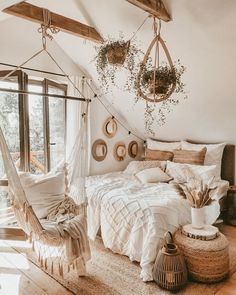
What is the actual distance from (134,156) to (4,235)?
2853 millimetres

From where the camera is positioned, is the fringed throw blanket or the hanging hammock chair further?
the fringed throw blanket

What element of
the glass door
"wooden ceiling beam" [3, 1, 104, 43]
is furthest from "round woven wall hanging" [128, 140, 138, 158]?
"wooden ceiling beam" [3, 1, 104, 43]

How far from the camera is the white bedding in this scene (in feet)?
8.46

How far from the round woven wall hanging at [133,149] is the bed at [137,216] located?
1383 mm

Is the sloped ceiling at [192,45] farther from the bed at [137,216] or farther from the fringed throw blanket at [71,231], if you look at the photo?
the fringed throw blanket at [71,231]

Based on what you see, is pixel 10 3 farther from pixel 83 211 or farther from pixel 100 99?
pixel 100 99

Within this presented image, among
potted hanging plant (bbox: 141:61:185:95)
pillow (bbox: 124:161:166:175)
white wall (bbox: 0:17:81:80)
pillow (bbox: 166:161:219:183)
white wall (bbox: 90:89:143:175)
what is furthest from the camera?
white wall (bbox: 90:89:143:175)

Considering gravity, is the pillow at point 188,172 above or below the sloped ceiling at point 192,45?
below

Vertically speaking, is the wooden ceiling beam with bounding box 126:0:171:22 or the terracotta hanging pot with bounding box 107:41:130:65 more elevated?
the wooden ceiling beam with bounding box 126:0:171:22

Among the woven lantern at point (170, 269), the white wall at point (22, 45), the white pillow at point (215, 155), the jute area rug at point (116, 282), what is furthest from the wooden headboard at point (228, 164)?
the white wall at point (22, 45)

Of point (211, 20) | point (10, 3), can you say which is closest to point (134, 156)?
point (211, 20)

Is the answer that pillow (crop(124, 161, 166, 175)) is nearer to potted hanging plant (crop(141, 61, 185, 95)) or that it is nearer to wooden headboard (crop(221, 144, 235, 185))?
wooden headboard (crop(221, 144, 235, 185))

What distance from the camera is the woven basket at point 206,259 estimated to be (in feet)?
7.91

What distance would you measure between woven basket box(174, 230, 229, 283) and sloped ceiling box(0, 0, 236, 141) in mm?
1812
